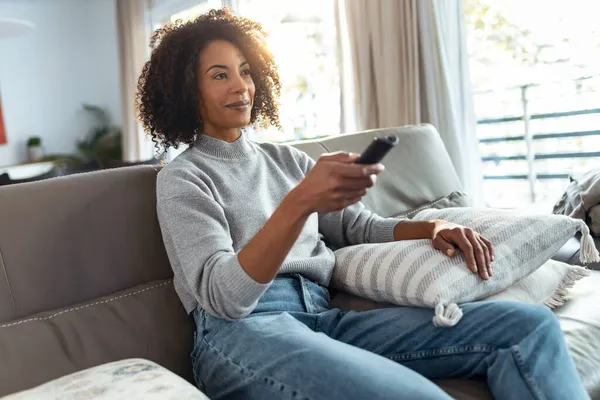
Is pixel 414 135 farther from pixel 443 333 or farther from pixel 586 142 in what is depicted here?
pixel 586 142

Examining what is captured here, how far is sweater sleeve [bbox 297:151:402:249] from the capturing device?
5.15 ft

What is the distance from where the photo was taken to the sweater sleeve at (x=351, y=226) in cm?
157

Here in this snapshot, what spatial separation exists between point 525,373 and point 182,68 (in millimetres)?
973


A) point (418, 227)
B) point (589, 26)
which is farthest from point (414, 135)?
point (589, 26)

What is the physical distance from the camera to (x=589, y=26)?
3742 mm

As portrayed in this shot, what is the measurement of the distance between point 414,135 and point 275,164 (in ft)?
2.54

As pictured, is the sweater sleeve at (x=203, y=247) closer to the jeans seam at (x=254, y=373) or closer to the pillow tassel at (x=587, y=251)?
the jeans seam at (x=254, y=373)

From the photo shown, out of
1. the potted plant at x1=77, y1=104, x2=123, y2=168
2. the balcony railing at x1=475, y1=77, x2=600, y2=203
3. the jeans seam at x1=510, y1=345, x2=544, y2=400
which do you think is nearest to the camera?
the jeans seam at x1=510, y1=345, x2=544, y2=400

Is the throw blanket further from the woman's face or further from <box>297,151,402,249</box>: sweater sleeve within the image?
the woman's face

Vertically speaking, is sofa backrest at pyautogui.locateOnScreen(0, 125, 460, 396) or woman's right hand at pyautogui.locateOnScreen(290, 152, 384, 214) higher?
woman's right hand at pyautogui.locateOnScreen(290, 152, 384, 214)

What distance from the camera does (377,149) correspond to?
3.05 feet

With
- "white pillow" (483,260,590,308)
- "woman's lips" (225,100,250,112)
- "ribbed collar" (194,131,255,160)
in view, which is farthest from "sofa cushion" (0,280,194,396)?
"white pillow" (483,260,590,308)

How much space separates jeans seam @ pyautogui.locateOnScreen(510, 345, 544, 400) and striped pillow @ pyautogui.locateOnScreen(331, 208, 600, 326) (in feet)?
0.43

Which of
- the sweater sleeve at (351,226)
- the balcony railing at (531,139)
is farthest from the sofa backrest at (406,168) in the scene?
the balcony railing at (531,139)
